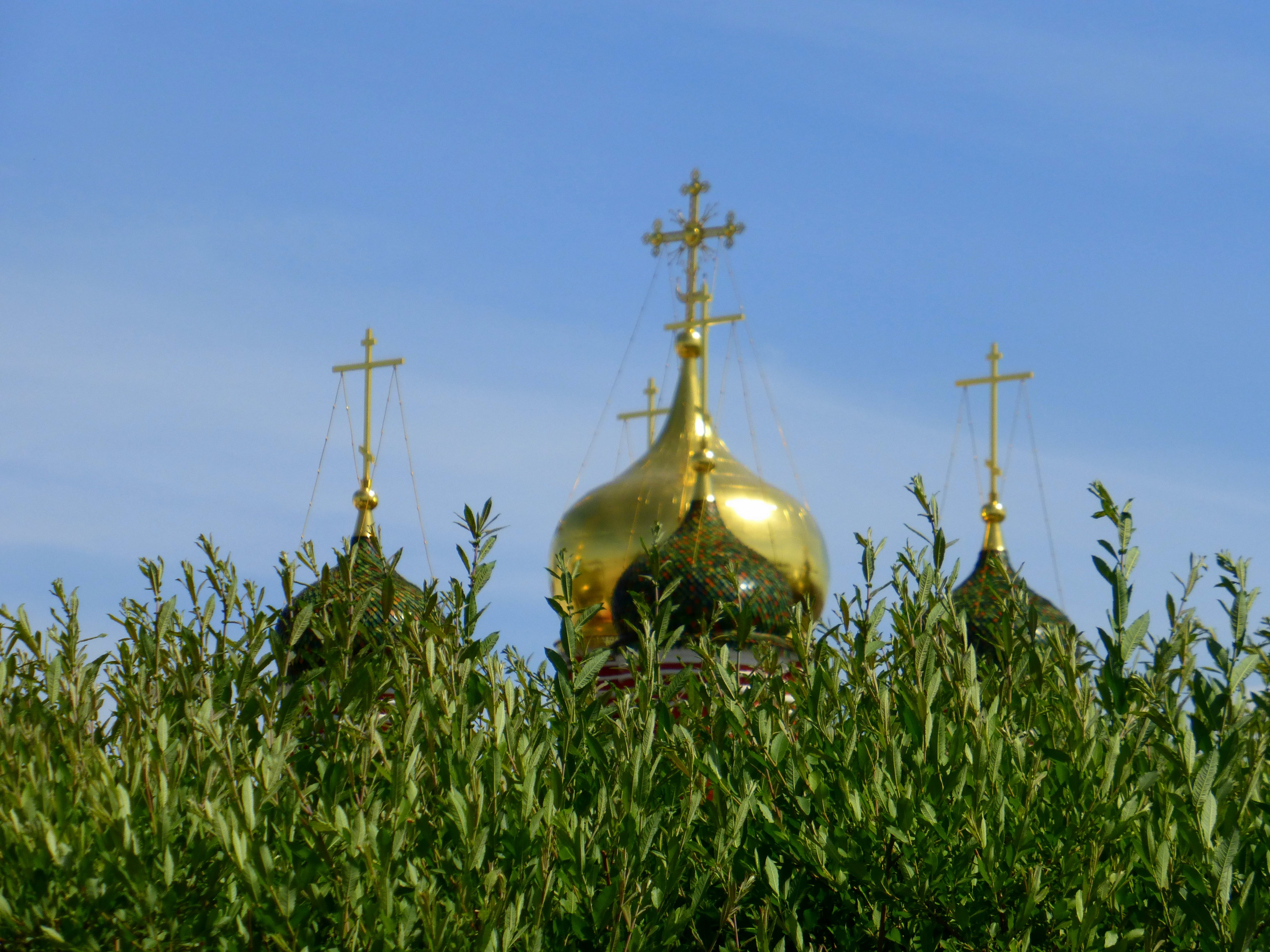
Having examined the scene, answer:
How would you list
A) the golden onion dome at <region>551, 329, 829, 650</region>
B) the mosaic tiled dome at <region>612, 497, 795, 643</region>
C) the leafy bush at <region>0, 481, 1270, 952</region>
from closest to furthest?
the leafy bush at <region>0, 481, 1270, 952</region>, the mosaic tiled dome at <region>612, 497, 795, 643</region>, the golden onion dome at <region>551, 329, 829, 650</region>

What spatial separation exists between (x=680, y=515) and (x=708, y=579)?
3268 mm

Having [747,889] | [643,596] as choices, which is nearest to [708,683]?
[643,596]

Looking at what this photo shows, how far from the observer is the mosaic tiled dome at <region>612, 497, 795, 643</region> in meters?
16.0

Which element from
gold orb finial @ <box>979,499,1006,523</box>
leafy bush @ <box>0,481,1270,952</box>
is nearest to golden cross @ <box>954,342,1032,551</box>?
gold orb finial @ <box>979,499,1006,523</box>

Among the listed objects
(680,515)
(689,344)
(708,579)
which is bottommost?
(708,579)

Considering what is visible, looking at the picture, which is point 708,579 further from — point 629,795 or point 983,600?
point 629,795

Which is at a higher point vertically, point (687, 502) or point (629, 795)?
point (687, 502)

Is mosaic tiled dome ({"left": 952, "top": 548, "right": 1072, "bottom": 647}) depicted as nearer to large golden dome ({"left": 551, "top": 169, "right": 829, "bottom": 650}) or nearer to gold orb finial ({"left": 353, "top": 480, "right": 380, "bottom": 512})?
large golden dome ({"left": 551, "top": 169, "right": 829, "bottom": 650})

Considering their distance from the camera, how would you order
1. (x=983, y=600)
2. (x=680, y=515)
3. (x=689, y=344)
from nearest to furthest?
(x=983, y=600)
(x=680, y=515)
(x=689, y=344)

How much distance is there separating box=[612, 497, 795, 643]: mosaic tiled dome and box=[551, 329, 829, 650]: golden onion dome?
5.44ft

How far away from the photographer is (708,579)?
16250 mm

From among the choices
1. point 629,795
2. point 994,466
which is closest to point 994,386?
point 994,466

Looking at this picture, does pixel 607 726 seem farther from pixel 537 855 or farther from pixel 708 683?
pixel 537 855

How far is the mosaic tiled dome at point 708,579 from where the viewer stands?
16.0m
